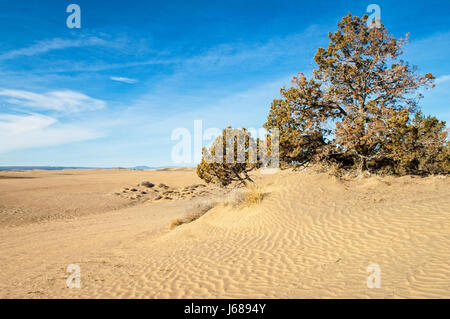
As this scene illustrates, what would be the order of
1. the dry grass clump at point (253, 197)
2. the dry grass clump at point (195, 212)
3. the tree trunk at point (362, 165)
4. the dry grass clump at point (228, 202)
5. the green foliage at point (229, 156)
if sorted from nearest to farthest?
the dry grass clump at point (253, 197) → the dry grass clump at point (228, 202) → the dry grass clump at point (195, 212) → the green foliage at point (229, 156) → the tree trunk at point (362, 165)

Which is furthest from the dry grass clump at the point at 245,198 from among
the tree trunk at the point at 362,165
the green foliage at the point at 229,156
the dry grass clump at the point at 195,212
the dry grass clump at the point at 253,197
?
the tree trunk at the point at 362,165

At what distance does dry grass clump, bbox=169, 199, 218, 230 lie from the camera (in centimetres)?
1344

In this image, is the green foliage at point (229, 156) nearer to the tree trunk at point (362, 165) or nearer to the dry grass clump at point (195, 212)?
the dry grass clump at point (195, 212)

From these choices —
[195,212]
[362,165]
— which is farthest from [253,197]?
[362,165]

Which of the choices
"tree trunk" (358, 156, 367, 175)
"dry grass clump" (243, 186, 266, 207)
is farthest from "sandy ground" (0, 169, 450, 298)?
"tree trunk" (358, 156, 367, 175)

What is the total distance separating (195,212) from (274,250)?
700 cm

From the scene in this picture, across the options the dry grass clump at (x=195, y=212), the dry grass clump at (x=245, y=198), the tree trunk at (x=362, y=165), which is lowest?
the dry grass clump at (x=195, y=212)

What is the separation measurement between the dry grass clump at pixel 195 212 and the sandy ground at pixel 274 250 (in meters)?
0.93

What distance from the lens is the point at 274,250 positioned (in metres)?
7.65

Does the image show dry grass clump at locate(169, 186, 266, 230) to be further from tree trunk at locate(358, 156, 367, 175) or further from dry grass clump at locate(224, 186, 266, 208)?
tree trunk at locate(358, 156, 367, 175)

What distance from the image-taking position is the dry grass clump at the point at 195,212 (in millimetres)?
13436
